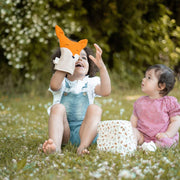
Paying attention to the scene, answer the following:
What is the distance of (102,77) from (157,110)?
0.53 m

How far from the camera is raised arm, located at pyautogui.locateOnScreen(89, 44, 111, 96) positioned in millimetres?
2394

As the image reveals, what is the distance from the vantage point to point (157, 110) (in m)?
2.52

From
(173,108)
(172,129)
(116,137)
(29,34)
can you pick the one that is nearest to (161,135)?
(172,129)

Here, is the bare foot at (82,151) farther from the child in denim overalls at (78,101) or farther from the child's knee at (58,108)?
the child's knee at (58,108)

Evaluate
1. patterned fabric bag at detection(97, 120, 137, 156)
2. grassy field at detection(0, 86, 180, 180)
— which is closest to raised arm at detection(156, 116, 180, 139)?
grassy field at detection(0, 86, 180, 180)

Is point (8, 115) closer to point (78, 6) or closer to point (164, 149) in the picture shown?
point (164, 149)

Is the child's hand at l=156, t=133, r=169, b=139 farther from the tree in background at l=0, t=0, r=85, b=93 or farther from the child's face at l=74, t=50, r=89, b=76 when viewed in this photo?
the tree in background at l=0, t=0, r=85, b=93

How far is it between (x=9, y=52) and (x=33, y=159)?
15.3 feet

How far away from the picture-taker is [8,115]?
4.30m

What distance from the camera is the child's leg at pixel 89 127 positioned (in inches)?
92.7

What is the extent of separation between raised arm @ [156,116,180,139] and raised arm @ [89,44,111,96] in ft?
1.78

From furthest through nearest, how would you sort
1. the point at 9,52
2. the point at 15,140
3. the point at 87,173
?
1. the point at 9,52
2. the point at 15,140
3. the point at 87,173

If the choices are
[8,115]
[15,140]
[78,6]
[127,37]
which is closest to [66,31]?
[78,6]

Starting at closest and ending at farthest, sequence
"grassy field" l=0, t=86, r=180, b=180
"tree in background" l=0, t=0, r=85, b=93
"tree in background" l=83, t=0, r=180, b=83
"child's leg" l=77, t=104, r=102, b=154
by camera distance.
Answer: "grassy field" l=0, t=86, r=180, b=180 → "child's leg" l=77, t=104, r=102, b=154 → "tree in background" l=0, t=0, r=85, b=93 → "tree in background" l=83, t=0, r=180, b=83
